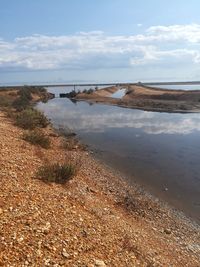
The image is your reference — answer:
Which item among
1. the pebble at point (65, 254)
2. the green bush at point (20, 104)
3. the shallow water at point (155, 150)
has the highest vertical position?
the green bush at point (20, 104)

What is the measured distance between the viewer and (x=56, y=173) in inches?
534

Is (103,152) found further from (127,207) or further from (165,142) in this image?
(127,207)

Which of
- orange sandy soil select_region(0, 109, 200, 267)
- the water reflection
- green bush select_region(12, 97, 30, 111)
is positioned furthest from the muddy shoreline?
green bush select_region(12, 97, 30, 111)

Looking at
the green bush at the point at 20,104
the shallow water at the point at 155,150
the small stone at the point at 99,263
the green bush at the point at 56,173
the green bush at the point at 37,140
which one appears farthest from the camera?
the green bush at the point at 20,104

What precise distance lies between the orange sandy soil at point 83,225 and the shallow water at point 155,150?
1.99 m

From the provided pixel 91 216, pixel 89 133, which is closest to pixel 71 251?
pixel 91 216

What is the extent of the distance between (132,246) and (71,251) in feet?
6.09

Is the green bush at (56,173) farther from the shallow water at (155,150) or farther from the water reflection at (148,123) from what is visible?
the water reflection at (148,123)

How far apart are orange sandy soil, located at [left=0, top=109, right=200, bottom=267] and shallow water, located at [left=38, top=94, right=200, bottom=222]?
1987 mm

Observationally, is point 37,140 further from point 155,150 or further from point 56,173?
point 155,150

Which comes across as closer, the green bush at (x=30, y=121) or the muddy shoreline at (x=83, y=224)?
the muddy shoreline at (x=83, y=224)

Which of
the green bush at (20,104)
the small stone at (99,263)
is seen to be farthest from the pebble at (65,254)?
the green bush at (20,104)

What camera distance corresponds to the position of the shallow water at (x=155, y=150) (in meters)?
16.8

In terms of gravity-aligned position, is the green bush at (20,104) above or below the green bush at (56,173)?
above
